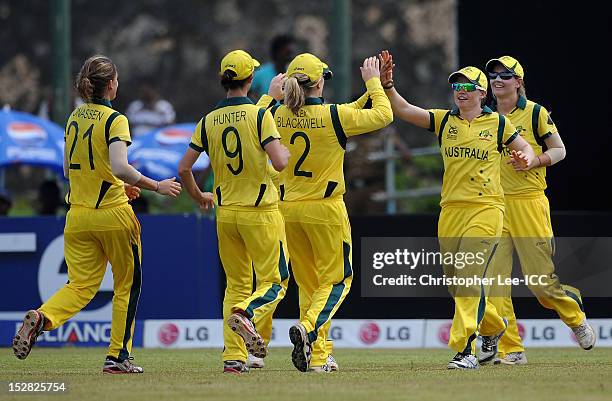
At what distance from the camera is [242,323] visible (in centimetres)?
1054

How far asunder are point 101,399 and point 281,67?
6.67m

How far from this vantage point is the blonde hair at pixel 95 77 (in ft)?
35.9

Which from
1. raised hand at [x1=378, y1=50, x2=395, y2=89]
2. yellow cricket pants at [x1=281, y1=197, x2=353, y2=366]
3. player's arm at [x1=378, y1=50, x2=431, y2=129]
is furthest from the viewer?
player's arm at [x1=378, y1=50, x2=431, y2=129]

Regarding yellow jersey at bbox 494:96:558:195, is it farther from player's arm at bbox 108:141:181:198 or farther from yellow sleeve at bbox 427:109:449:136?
player's arm at bbox 108:141:181:198

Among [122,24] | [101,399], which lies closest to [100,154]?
[101,399]

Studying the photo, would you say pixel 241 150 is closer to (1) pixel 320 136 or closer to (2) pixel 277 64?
(1) pixel 320 136

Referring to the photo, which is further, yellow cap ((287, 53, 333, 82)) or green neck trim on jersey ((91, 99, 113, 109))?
yellow cap ((287, 53, 333, 82))

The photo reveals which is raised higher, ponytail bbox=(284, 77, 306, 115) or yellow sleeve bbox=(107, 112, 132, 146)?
ponytail bbox=(284, 77, 306, 115)

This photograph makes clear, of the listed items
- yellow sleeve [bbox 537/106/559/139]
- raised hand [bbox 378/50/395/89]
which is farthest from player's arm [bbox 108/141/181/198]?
yellow sleeve [bbox 537/106/559/139]

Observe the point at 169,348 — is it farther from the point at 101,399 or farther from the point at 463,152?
the point at 101,399

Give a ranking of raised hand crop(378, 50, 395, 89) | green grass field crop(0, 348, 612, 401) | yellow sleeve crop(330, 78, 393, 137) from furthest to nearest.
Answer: raised hand crop(378, 50, 395, 89) → yellow sleeve crop(330, 78, 393, 137) → green grass field crop(0, 348, 612, 401)

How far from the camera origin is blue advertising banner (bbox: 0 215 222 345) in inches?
592

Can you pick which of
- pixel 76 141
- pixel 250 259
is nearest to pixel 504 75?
pixel 250 259

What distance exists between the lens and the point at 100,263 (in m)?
11.3
